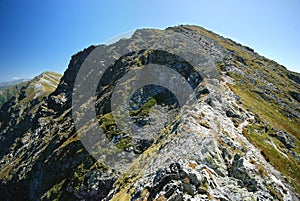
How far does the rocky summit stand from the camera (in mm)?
23250

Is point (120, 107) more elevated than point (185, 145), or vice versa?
point (120, 107)

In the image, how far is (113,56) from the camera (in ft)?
424

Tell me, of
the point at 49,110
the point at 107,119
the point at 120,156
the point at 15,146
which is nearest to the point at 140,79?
the point at 107,119

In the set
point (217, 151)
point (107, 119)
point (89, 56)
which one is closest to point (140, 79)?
point (107, 119)

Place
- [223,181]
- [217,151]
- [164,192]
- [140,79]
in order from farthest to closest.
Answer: [140,79] → [217,151] → [223,181] → [164,192]

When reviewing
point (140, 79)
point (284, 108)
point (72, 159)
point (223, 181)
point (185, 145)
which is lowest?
point (72, 159)

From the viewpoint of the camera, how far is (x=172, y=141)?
32.4 meters

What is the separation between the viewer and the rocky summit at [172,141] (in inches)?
915

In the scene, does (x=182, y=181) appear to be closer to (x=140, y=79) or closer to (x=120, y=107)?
(x=120, y=107)

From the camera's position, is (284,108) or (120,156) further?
(284,108)

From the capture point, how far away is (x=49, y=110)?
153 metres

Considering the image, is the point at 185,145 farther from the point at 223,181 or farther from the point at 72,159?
the point at 72,159

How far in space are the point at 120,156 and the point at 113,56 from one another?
85.6 meters

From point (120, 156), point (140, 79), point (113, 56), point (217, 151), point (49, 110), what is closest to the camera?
point (217, 151)
